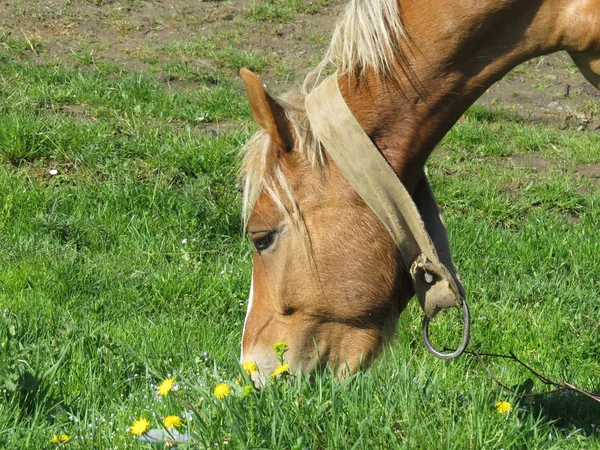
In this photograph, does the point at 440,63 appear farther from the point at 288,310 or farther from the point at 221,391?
the point at 221,391

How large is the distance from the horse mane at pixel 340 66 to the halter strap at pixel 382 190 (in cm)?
6

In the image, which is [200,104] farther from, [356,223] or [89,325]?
[356,223]

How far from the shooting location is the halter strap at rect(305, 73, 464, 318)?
108 inches

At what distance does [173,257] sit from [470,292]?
1672 millimetres

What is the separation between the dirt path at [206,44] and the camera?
732cm

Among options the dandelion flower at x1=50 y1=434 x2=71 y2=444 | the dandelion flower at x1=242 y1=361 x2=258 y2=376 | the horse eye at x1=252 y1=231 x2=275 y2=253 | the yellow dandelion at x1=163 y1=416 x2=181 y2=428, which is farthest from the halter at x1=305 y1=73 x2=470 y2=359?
the dandelion flower at x1=50 y1=434 x2=71 y2=444

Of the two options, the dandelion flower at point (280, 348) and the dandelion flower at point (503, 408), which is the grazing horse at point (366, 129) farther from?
the dandelion flower at point (503, 408)

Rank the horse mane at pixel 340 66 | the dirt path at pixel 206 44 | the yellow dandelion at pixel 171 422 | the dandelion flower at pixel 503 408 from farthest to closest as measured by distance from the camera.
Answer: the dirt path at pixel 206 44
the horse mane at pixel 340 66
the dandelion flower at pixel 503 408
the yellow dandelion at pixel 171 422

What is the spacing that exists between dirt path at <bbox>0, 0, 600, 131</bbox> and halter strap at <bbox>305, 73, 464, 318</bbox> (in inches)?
172

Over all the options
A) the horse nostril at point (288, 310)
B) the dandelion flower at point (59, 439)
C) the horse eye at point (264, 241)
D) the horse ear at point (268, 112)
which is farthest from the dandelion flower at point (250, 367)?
the horse ear at point (268, 112)

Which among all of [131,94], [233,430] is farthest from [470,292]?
[131,94]

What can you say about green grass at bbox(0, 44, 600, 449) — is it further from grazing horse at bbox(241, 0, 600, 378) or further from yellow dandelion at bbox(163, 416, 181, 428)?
grazing horse at bbox(241, 0, 600, 378)

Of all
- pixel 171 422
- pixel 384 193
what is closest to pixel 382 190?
pixel 384 193

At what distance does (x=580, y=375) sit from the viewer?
3.65 meters
